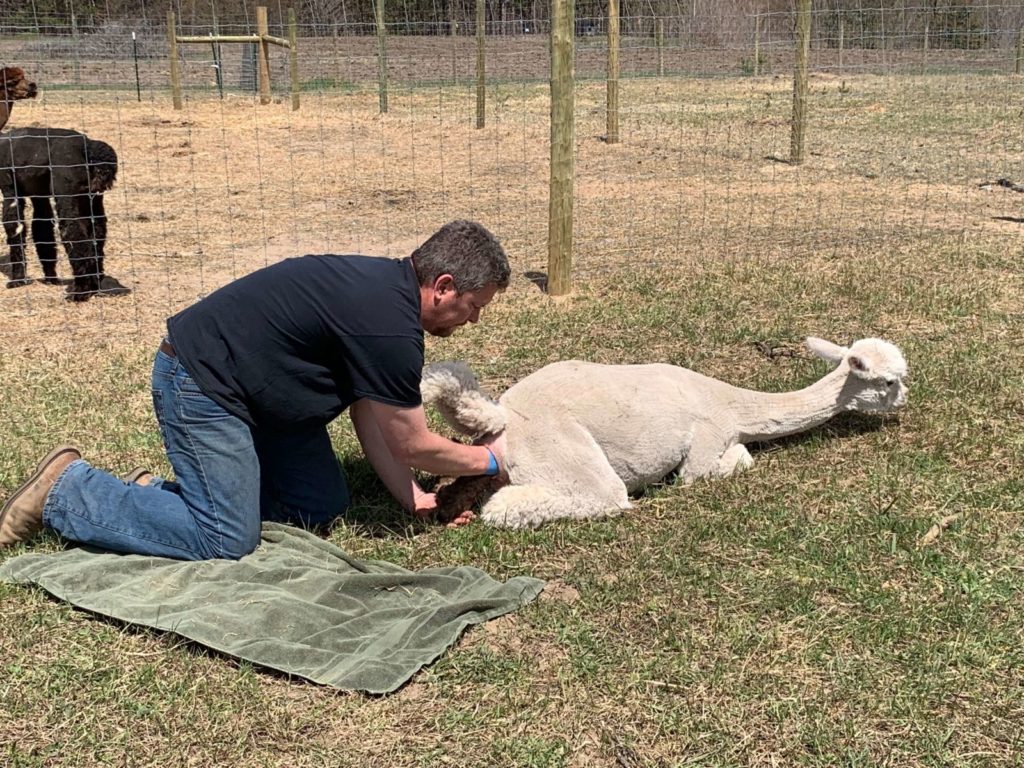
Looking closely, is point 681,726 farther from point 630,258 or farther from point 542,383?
point 630,258

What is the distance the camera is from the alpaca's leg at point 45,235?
318 inches

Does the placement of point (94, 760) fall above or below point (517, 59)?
below

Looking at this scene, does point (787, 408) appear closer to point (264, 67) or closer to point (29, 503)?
point (29, 503)

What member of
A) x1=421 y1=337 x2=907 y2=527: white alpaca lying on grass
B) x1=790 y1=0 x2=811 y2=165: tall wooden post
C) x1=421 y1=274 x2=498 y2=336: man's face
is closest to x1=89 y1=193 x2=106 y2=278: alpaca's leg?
x1=421 y1=337 x2=907 y2=527: white alpaca lying on grass

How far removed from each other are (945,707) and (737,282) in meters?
4.80

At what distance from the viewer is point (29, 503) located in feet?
12.3

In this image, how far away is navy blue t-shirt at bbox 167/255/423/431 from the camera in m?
3.47

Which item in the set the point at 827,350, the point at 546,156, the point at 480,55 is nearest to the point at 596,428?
the point at 827,350

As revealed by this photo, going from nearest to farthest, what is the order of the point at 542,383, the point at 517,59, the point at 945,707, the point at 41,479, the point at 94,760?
the point at 94,760
the point at 945,707
the point at 41,479
the point at 542,383
the point at 517,59

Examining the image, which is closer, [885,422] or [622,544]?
[622,544]

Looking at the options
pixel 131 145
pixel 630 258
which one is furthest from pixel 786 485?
pixel 131 145

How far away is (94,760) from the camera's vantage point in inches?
109

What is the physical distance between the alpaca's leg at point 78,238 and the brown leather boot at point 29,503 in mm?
4243

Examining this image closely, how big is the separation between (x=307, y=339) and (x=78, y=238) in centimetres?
500
